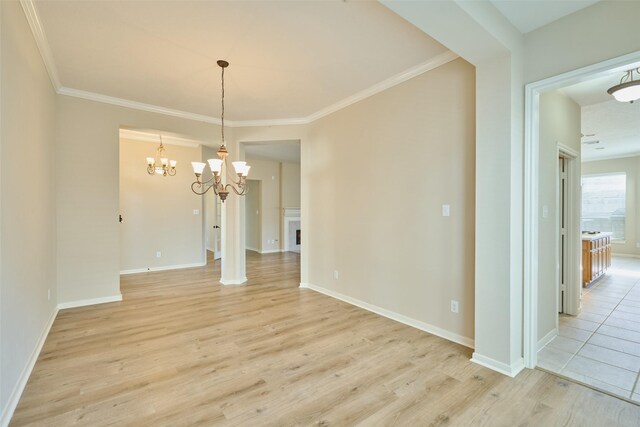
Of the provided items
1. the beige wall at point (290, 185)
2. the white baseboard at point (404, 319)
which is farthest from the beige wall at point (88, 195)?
the beige wall at point (290, 185)

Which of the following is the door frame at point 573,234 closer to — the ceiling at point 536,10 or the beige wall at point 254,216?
the ceiling at point 536,10

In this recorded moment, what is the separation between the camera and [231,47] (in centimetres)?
270

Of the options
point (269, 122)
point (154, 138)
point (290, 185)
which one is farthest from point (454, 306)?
point (290, 185)

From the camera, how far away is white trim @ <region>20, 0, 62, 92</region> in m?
2.15

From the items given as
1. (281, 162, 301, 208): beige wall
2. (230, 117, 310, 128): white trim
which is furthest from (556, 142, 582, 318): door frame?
(281, 162, 301, 208): beige wall

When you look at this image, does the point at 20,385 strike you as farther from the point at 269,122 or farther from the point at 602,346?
the point at 602,346

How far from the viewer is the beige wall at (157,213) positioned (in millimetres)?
5910

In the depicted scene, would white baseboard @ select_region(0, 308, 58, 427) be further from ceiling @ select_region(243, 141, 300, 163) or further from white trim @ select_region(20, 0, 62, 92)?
ceiling @ select_region(243, 141, 300, 163)

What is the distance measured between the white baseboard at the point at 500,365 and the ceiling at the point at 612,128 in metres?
3.87

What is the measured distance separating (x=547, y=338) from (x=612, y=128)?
4666mm

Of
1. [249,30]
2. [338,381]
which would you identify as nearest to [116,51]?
[249,30]

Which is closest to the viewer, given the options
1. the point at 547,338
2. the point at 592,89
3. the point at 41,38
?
the point at 41,38

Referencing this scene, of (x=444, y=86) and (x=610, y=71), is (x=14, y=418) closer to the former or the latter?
(x=444, y=86)

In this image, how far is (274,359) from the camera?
8.31 ft
